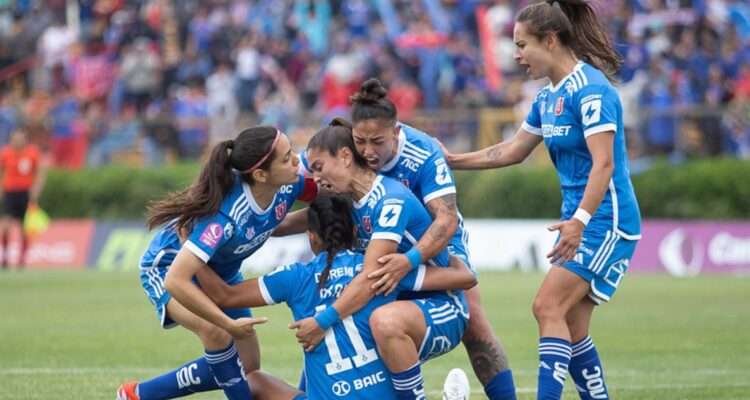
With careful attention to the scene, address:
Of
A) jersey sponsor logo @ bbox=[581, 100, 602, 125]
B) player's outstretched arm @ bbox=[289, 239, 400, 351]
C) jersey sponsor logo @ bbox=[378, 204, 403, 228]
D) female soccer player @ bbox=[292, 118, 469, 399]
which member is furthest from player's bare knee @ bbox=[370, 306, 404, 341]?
jersey sponsor logo @ bbox=[581, 100, 602, 125]

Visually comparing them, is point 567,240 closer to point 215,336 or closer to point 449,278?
point 449,278

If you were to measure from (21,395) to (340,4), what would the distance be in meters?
20.5

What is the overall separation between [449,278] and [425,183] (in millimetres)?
608

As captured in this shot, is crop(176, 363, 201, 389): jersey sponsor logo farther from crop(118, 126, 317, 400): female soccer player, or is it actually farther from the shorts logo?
the shorts logo

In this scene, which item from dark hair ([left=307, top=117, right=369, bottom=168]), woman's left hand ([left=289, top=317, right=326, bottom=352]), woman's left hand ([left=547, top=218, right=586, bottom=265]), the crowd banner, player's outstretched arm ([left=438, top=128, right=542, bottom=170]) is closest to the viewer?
woman's left hand ([left=547, top=218, right=586, bottom=265])

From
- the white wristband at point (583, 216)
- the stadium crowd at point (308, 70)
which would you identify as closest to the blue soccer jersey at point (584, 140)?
the white wristband at point (583, 216)

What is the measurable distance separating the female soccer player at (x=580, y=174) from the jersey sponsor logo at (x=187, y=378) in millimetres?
2185

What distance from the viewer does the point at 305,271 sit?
6.77 metres

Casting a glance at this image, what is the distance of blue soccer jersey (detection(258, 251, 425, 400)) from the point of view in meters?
6.57

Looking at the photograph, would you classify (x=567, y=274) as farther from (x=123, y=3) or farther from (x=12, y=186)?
(x=123, y=3)

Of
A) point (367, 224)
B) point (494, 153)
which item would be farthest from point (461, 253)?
point (494, 153)

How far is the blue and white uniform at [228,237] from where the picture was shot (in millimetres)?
6770

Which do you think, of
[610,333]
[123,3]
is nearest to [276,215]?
[610,333]

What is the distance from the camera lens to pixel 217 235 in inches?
267
